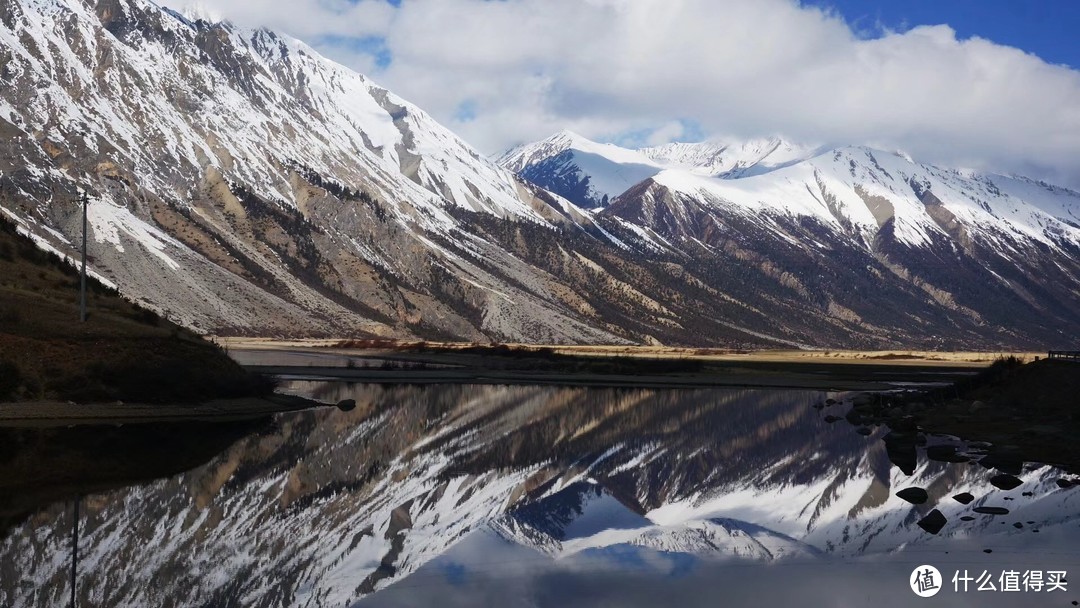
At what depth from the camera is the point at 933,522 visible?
120 feet

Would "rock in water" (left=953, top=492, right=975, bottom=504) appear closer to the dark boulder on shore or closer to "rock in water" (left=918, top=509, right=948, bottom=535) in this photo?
the dark boulder on shore

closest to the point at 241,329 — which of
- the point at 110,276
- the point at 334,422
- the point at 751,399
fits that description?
the point at 110,276

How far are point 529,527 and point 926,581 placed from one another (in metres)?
12.5

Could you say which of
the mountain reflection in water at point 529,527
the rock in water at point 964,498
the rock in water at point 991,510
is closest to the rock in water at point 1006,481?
the mountain reflection in water at point 529,527

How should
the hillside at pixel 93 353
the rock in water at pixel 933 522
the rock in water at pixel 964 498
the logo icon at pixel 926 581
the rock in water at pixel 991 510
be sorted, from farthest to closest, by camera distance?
1. the hillside at pixel 93 353
2. the rock in water at pixel 964 498
3. the rock in water at pixel 991 510
4. the rock in water at pixel 933 522
5. the logo icon at pixel 926 581

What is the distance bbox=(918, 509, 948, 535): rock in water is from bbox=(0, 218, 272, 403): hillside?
132ft

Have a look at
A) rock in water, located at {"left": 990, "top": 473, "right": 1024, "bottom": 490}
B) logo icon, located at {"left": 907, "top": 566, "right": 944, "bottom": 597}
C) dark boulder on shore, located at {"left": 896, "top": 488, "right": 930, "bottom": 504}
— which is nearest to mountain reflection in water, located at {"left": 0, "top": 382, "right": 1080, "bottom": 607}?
logo icon, located at {"left": 907, "top": 566, "right": 944, "bottom": 597}

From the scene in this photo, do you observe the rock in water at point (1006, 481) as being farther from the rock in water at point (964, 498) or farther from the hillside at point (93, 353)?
the hillside at point (93, 353)

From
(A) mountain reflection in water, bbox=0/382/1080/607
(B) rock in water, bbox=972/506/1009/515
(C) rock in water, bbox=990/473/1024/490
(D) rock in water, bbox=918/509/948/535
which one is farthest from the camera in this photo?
(C) rock in water, bbox=990/473/1024/490

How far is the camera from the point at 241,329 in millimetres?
197750

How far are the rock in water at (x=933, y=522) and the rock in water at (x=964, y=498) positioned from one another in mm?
2654

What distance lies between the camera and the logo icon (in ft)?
88.8

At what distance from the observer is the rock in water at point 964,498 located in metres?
40.2

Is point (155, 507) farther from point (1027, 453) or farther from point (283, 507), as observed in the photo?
point (1027, 453)
